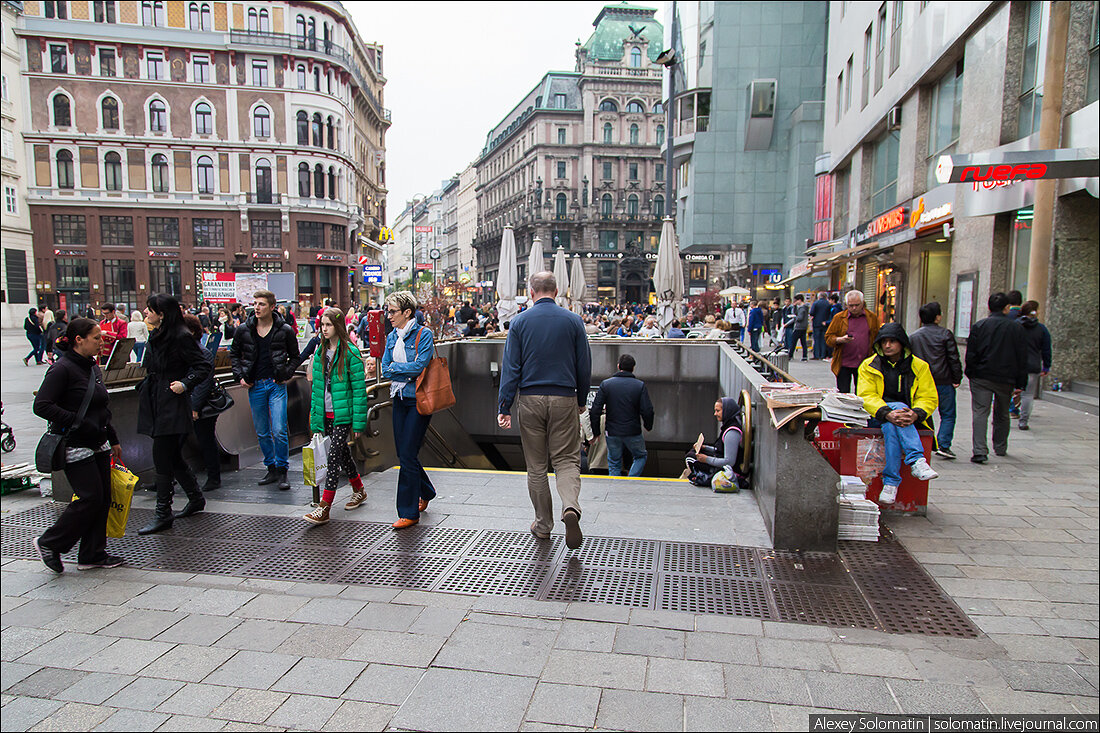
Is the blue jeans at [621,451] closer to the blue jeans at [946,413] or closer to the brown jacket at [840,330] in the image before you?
the brown jacket at [840,330]

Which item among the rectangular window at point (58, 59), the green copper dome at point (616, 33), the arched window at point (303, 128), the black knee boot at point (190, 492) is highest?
the green copper dome at point (616, 33)

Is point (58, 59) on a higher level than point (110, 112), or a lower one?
higher

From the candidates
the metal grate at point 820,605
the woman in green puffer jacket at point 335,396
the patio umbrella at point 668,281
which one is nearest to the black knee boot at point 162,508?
the woman in green puffer jacket at point 335,396

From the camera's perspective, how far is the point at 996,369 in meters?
7.75

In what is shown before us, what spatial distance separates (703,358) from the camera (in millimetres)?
12758

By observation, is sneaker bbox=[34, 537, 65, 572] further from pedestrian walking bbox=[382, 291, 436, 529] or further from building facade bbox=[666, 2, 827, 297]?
building facade bbox=[666, 2, 827, 297]

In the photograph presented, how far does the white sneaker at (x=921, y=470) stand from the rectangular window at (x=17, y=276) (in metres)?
53.2

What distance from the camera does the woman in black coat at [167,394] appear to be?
5.56 metres

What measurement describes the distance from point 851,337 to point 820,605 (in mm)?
5824

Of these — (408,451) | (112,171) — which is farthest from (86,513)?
(112,171)

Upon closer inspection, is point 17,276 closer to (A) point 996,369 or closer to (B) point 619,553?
(B) point 619,553

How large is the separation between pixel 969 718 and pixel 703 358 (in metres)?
10.0

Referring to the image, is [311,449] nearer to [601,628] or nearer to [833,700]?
[601,628]

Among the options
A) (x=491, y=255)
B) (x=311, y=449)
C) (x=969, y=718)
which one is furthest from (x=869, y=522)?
(x=491, y=255)
